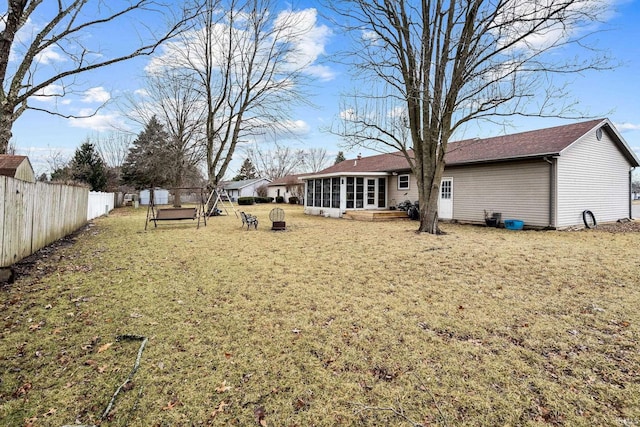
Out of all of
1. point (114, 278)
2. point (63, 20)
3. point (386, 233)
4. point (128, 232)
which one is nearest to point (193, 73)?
point (128, 232)

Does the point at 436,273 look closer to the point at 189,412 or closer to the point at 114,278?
the point at 189,412

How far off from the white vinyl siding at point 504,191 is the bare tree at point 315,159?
Result: 4005 cm

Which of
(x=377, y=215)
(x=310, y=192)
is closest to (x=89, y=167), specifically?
(x=310, y=192)

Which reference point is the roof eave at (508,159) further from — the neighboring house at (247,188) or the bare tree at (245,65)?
the neighboring house at (247,188)

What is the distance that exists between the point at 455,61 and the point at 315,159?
4461 centimetres

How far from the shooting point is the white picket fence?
5211 mm

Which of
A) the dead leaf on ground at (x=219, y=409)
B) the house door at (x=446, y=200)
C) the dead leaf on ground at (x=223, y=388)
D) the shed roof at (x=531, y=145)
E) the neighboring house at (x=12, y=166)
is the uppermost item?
the shed roof at (x=531, y=145)

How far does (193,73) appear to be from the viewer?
19.1 meters

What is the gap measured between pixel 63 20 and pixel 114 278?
5.66 metres

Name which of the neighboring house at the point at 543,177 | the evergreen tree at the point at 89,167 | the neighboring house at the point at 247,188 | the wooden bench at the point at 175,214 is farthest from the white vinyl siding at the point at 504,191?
the neighboring house at the point at 247,188

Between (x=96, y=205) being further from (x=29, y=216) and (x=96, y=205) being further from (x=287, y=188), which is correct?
(x=287, y=188)

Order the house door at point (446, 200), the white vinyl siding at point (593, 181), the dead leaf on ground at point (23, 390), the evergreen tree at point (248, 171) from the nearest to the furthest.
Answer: the dead leaf on ground at point (23, 390) < the white vinyl siding at point (593, 181) < the house door at point (446, 200) < the evergreen tree at point (248, 171)

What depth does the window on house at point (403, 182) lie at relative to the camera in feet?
57.0

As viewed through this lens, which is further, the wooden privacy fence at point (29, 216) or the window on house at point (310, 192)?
the window on house at point (310, 192)
